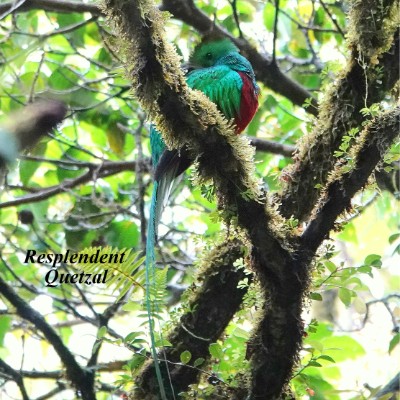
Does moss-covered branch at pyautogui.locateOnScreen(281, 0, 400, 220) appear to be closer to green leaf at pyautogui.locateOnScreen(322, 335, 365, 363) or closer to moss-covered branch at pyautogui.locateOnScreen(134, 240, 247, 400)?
moss-covered branch at pyautogui.locateOnScreen(134, 240, 247, 400)

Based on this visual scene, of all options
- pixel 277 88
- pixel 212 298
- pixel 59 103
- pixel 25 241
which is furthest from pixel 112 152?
pixel 59 103

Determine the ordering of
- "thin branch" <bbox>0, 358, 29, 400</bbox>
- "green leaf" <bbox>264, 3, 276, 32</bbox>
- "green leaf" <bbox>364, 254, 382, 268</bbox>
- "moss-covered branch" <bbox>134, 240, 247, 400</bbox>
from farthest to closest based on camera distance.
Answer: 1. "green leaf" <bbox>264, 3, 276, 32</bbox>
2. "thin branch" <bbox>0, 358, 29, 400</bbox>
3. "moss-covered branch" <bbox>134, 240, 247, 400</bbox>
4. "green leaf" <bbox>364, 254, 382, 268</bbox>

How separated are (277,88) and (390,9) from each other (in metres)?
1.47

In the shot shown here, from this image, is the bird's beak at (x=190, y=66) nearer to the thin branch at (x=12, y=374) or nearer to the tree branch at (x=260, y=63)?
the tree branch at (x=260, y=63)

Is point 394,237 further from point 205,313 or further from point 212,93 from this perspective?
point 212,93

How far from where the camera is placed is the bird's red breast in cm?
283

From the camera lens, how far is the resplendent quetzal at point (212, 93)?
2.54m

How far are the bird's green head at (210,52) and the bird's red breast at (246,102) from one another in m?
0.24

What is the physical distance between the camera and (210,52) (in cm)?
314

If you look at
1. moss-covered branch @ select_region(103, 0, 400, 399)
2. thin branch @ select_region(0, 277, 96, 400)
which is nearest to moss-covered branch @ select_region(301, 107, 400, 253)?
moss-covered branch @ select_region(103, 0, 400, 399)

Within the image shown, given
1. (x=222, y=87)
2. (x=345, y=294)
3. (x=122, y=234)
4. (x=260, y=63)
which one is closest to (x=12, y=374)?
(x=122, y=234)

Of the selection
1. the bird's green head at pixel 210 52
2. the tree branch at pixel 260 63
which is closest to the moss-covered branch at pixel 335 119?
the bird's green head at pixel 210 52

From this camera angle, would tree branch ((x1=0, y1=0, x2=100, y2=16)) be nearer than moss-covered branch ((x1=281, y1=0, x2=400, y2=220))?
No

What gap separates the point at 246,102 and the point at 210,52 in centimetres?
45
